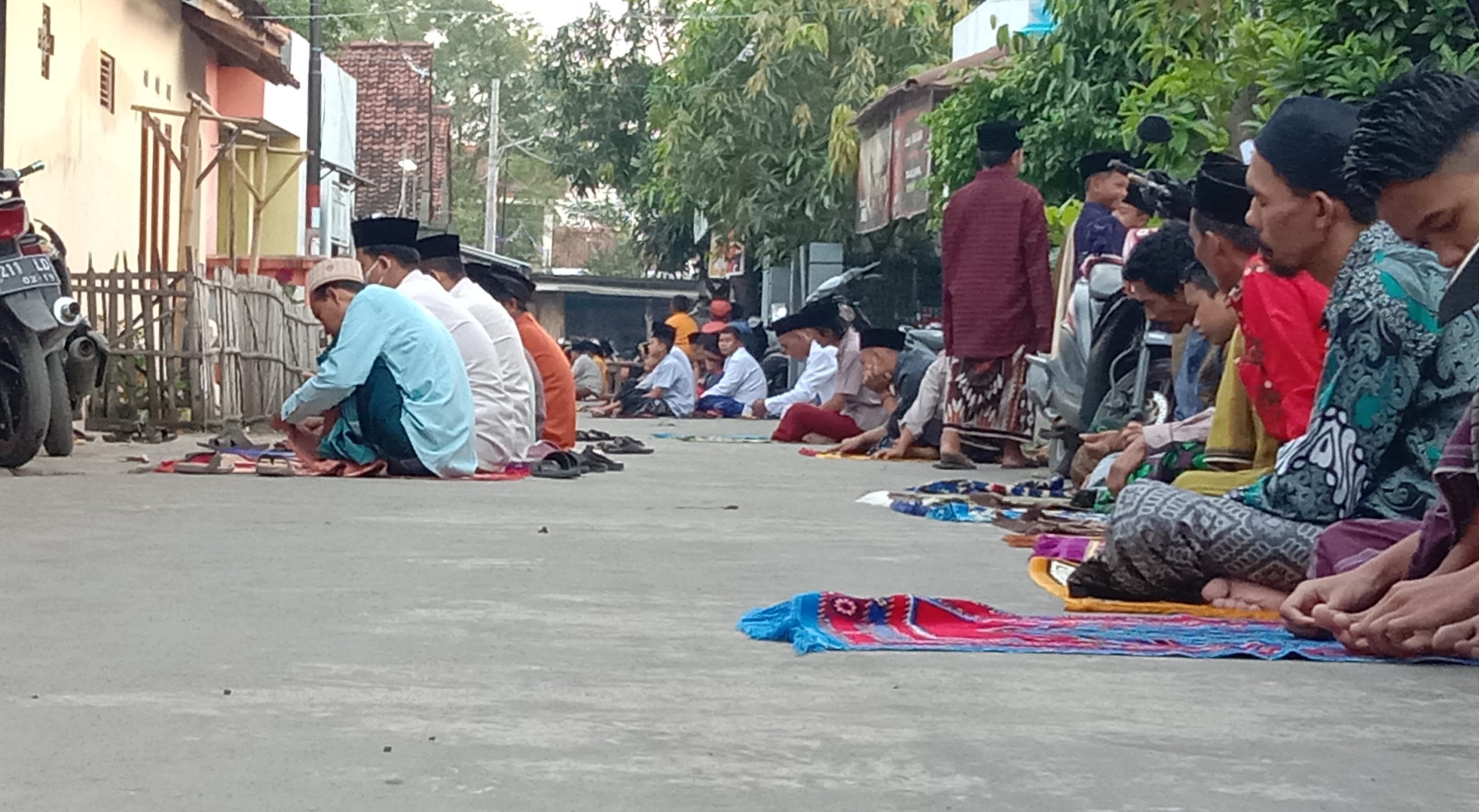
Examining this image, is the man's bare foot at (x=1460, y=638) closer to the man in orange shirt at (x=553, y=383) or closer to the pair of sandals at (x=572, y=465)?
the pair of sandals at (x=572, y=465)

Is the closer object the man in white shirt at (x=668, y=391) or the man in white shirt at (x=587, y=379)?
the man in white shirt at (x=668, y=391)

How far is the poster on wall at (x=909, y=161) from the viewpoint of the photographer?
22.6 metres

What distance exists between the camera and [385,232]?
36.3 feet

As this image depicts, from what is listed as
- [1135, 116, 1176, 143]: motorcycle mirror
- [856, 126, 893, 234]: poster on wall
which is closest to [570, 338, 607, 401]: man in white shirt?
[856, 126, 893, 234]: poster on wall

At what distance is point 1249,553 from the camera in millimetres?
5262

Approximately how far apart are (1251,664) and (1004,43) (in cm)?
1341

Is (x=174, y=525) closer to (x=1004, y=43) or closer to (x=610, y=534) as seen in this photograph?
(x=610, y=534)

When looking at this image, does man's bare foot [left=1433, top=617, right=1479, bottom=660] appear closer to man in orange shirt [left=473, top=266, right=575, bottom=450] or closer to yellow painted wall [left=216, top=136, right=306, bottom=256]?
man in orange shirt [left=473, top=266, right=575, bottom=450]

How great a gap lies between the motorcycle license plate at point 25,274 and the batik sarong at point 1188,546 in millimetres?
5568

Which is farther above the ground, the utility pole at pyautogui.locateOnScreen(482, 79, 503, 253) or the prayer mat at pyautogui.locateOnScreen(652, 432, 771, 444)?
the utility pole at pyautogui.locateOnScreen(482, 79, 503, 253)

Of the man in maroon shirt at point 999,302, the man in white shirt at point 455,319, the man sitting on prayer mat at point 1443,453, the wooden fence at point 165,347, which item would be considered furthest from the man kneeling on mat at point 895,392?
the man sitting on prayer mat at point 1443,453

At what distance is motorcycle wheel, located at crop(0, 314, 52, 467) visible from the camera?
9.41 m

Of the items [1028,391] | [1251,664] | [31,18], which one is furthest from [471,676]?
[31,18]

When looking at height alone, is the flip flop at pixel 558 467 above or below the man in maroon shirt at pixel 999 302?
below
